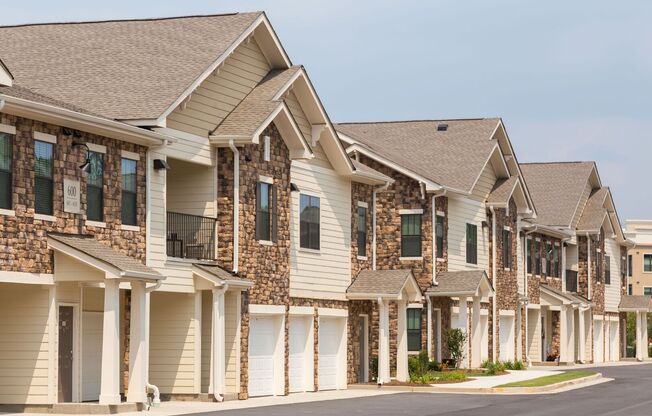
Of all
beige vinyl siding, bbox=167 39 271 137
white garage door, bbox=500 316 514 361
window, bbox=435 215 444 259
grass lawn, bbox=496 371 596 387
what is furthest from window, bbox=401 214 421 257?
beige vinyl siding, bbox=167 39 271 137

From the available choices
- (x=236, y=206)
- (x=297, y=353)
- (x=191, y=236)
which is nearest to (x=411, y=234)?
(x=297, y=353)

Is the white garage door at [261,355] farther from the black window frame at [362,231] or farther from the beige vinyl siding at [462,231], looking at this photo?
the beige vinyl siding at [462,231]

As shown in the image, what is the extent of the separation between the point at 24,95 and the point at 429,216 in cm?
2506

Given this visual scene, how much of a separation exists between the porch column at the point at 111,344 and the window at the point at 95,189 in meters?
2.29

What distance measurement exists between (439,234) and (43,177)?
2574 cm

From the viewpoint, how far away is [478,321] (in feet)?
174

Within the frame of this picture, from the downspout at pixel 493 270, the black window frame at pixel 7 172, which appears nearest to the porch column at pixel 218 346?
the black window frame at pixel 7 172

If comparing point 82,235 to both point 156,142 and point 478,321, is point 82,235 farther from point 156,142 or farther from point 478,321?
point 478,321

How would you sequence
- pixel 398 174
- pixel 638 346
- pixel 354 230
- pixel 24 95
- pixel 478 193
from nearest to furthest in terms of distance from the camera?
pixel 24 95 → pixel 354 230 → pixel 398 174 → pixel 478 193 → pixel 638 346

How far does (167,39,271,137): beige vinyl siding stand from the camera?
35.1 meters

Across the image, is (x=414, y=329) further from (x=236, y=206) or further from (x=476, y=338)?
(x=236, y=206)

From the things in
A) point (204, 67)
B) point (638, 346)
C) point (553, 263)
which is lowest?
point (638, 346)

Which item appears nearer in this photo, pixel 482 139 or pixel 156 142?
pixel 156 142

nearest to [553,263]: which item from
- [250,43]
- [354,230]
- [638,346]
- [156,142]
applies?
[638,346]
